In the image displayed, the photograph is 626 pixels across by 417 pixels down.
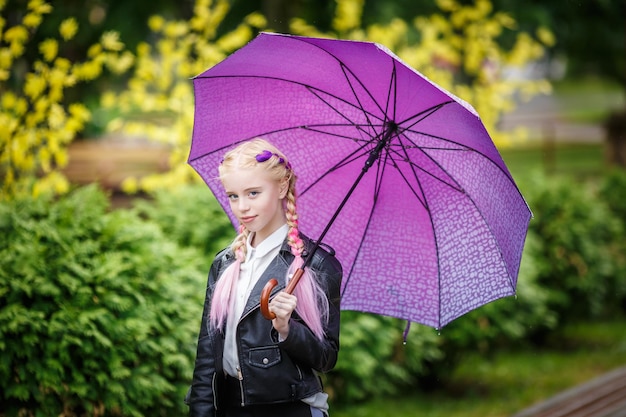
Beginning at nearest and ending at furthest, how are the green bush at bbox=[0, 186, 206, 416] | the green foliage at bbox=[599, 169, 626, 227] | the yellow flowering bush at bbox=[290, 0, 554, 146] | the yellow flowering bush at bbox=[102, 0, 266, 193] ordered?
the green bush at bbox=[0, 186, 206, 416], the yellow flowering bush at bbox=[102, 0, 266, 193], the yellow flowering bush at bbox=[290, 0, 554, 146], the green foliage at bbox=[599, 169, 626, 227]

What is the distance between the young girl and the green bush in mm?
1068

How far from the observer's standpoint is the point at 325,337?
9.14 ft

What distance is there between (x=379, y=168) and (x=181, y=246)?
255cm

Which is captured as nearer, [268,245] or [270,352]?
[270,352]

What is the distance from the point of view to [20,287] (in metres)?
3.70

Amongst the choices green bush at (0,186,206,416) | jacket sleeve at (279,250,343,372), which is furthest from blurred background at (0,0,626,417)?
jacket sleeve at (279,250,343,372)

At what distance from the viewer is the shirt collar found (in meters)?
2.82

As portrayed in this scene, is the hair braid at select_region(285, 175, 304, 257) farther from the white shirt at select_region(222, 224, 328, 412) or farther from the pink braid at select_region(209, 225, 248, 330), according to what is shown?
the pink braid at select_region(209, 225, 248, 330)

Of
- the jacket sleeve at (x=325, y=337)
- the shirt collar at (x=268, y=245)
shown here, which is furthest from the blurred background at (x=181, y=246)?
the jacket sleeve at (x=325, y=337)

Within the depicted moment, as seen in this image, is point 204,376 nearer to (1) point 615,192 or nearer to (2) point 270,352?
(2) point 270,352

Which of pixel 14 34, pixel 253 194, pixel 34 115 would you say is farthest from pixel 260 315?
pixel 14 34

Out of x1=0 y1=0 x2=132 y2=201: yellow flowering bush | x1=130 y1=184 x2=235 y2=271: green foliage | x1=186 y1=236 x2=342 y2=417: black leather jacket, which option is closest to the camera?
x1=186 y1=236 x2=342 y2=417: black leather jacket

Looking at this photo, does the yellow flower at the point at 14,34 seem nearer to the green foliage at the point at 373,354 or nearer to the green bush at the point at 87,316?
the green bush at the point at 87,316

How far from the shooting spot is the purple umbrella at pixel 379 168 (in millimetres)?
3055
